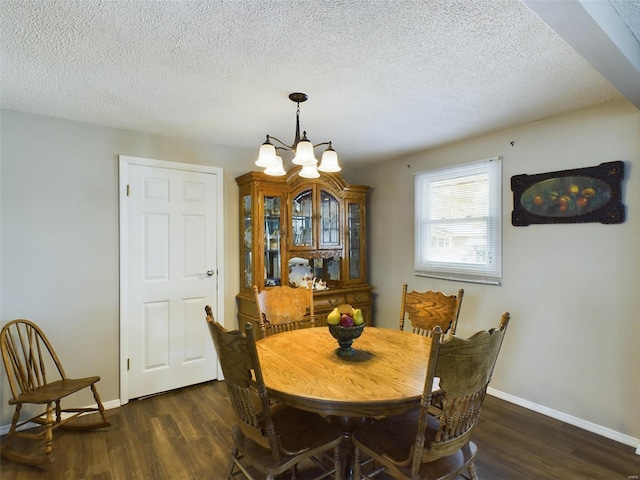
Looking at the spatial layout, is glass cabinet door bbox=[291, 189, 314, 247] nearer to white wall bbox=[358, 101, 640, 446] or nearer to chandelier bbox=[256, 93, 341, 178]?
chandelier bbox=[256, 93, 341, 178]

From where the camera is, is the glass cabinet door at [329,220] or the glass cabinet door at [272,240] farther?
the glass cabinet door at [329,220]

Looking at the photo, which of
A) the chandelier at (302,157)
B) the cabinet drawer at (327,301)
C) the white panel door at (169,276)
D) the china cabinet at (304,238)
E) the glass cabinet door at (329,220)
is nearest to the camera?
the chandelier at (302,157)

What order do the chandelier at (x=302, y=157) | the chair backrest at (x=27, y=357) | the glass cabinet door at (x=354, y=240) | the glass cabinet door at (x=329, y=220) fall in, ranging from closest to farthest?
the chandelier at (x=302, y=157) < the chair backrest at (x=27, y=357) < the glass cabinet door at (x=329, y=220) < the glass cabinet door at (x=354, y=240)

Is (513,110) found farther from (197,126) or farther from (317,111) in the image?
(197,126)

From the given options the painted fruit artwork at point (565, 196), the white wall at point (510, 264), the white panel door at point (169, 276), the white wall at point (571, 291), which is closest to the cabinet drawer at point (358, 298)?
the white wall at point (571, 291)

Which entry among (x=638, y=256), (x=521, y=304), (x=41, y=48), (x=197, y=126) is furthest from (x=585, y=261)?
(x=41, y=48)

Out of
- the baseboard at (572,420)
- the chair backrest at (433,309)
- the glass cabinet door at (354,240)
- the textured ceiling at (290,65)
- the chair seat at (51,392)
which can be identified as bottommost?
the baseboard at (572,420)

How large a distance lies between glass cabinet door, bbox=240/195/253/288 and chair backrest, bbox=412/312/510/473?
234 cm

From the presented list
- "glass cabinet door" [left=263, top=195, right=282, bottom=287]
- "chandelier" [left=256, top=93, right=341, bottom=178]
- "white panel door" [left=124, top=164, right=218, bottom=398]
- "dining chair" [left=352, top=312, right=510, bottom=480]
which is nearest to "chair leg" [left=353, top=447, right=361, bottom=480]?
"dining chair" [left=352, top=312, right=510, bottom=480]

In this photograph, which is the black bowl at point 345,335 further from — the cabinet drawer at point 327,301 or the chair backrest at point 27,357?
the chair backrest at point 27,357

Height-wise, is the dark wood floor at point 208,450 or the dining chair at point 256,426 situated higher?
the dining chair at point 256,426

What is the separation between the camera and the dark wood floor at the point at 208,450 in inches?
80.4

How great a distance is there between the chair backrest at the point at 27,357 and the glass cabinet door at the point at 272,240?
177cm

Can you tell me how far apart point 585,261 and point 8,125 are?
14.2ft
